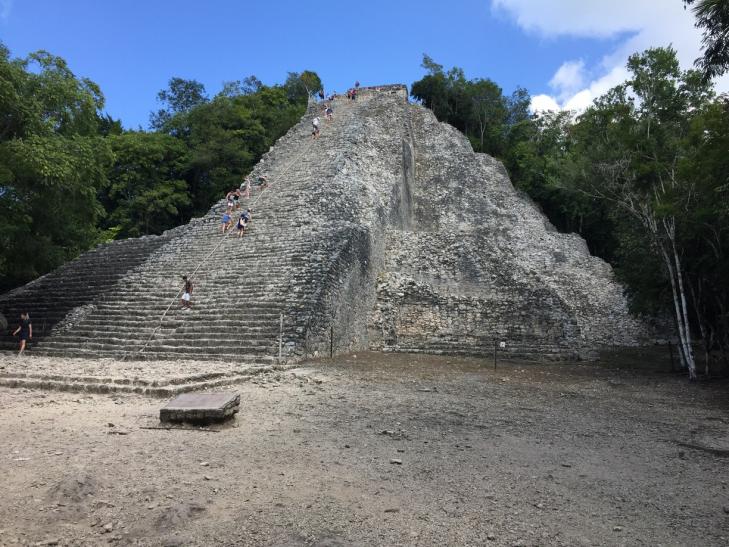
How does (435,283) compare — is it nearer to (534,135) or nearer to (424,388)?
(424,388)

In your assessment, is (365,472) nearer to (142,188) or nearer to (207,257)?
(207,257)

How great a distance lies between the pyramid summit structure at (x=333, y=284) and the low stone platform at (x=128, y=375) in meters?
0.84

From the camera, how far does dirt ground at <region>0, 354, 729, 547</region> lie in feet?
10.5

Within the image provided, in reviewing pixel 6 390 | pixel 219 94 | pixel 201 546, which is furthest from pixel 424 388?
pixel 219 94

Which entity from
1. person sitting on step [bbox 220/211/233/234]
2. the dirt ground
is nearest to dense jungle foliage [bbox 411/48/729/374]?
the dirt ground

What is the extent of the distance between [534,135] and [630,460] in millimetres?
30623

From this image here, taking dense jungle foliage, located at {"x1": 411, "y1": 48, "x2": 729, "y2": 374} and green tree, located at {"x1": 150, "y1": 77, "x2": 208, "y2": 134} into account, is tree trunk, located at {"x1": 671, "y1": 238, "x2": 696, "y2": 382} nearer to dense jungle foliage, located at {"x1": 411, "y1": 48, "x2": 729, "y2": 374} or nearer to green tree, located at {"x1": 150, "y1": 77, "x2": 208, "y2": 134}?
dense jungle foliage, located at {"x1": 411, "y1": 48, "x2": 729, "y2": 374}

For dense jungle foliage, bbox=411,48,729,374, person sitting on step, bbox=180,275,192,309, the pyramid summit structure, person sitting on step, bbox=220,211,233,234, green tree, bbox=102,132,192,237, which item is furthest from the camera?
green tree, bbox=102,132,192,237

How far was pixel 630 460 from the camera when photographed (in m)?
4.84

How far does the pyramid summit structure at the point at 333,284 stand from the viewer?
11.0m

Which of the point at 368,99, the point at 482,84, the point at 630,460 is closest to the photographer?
the point at 630,460

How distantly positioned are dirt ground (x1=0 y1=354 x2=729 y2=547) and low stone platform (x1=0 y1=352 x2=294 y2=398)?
288 mm

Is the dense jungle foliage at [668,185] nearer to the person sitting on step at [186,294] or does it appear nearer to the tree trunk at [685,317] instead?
the tree trunk at [685,317]

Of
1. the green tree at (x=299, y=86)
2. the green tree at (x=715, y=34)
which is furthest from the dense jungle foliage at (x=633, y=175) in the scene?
the green tree at (x=299, y=86)
